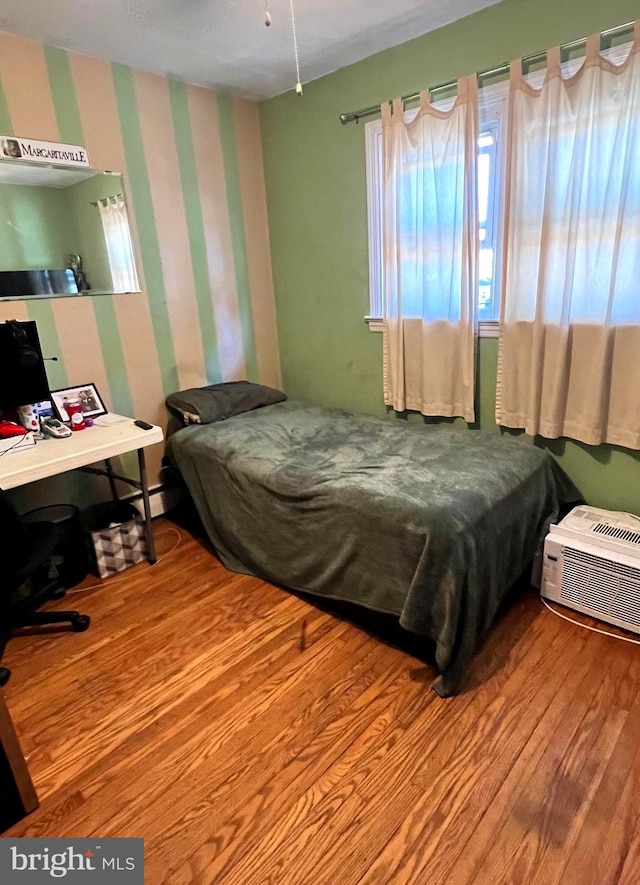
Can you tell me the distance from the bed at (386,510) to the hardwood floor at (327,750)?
0.68 feet

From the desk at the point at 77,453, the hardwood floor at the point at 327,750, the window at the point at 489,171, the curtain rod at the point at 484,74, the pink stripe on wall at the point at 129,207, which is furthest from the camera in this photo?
the pink stripe on wall at the point at 129,207

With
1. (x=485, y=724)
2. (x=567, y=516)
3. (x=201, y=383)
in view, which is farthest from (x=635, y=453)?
(x=201, y=383)

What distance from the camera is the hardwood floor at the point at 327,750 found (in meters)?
1.32

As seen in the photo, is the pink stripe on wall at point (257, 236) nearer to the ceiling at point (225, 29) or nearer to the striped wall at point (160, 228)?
the striped wall at point (160, 228)

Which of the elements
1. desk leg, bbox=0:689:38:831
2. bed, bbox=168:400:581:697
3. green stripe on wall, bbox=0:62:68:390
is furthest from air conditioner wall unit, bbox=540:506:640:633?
green stripe on wall, bbox=0:62:68:390

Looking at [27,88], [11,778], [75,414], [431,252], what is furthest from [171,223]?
[11,778]

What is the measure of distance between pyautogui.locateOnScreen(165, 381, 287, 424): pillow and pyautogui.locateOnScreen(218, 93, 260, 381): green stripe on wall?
33 cm

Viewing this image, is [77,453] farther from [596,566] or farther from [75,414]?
[596,566]

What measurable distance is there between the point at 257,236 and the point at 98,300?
4.14ft

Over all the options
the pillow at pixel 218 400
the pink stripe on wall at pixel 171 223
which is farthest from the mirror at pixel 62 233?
the pillow at pixel 218 400

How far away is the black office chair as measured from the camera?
182cm

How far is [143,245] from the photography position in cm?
298

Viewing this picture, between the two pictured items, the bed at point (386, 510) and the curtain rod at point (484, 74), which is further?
the curtain rod at point (484, 74)

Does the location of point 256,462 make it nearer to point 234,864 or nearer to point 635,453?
point 234,864
